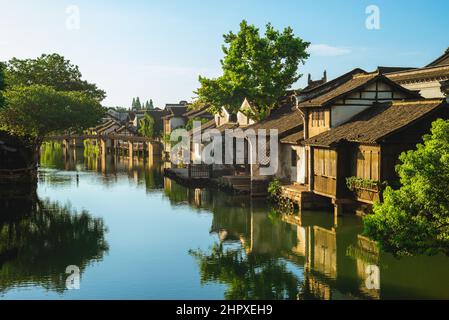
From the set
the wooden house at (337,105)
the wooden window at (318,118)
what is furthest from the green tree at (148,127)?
the wooden window at (318,118)

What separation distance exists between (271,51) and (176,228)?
1108 inches

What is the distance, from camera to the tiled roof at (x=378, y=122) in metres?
28.5

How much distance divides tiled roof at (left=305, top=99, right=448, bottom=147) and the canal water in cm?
487

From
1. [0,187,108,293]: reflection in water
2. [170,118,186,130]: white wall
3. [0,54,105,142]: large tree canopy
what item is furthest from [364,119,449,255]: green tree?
[170,118,186,130]: white wall

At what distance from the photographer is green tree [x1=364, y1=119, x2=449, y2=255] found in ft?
54.6

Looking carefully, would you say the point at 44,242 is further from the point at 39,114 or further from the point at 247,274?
the point at 39,114

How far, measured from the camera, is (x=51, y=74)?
99812mm

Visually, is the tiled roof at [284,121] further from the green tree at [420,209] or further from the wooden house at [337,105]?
the green tree at [420,209]

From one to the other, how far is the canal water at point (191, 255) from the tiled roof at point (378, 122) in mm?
4866

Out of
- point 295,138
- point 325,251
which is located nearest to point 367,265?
point 325,251

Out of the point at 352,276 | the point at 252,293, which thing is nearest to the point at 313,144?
the point at 352,276

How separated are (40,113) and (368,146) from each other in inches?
1411
